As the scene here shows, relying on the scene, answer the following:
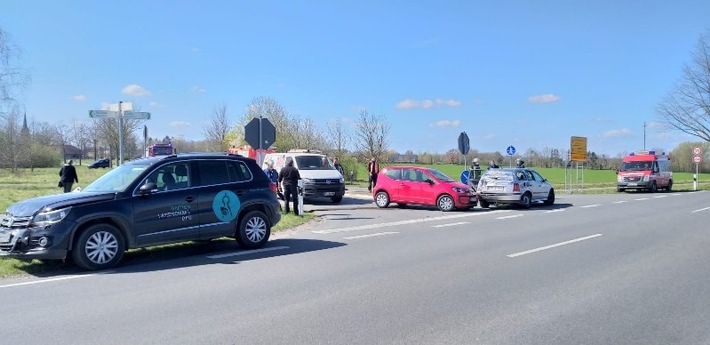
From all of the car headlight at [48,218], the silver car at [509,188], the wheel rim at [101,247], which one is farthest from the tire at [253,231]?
the silver car at [509,188]

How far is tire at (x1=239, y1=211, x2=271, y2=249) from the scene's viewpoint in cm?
1059

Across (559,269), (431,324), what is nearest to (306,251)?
(559,269)

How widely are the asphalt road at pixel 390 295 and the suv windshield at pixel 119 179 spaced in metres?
1.34

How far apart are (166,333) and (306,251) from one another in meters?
5.26

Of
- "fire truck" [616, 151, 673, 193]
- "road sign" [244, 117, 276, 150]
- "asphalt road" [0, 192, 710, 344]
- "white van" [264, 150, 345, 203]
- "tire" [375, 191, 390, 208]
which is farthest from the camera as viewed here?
"fire truck" [616, 151, 673, 193]

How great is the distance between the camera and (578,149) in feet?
119

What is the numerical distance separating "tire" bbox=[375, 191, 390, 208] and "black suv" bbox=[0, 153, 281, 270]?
9.76 meters

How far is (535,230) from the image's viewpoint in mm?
13836

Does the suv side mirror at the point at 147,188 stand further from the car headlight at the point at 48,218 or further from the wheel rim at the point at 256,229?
the wheel rim at the point at 256,229

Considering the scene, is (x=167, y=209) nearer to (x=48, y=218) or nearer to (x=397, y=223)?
(x=48, y=218)

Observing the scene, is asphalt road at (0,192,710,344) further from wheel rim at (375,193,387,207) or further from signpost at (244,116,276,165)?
wheel rim at (375,193,387,207)

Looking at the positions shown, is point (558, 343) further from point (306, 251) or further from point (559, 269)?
point (306, 251)

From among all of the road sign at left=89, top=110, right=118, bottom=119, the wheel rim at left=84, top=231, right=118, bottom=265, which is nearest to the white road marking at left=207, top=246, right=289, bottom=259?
the wheel rim at left=84, top=231, right=118, bottom=265

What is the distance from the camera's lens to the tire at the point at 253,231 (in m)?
10.6
